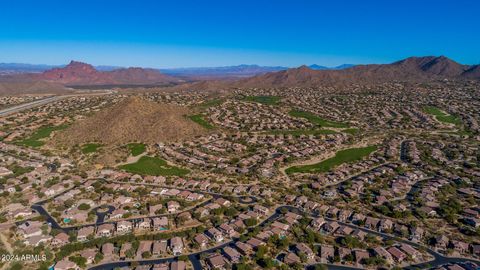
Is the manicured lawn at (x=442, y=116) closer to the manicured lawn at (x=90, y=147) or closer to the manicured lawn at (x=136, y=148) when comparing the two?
the manicured lawn at (x=136, y=148)

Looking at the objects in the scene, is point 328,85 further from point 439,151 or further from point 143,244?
point 143,244

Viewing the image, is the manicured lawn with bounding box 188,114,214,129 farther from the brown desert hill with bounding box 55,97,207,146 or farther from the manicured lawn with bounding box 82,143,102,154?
the manicured lawn with bounding box 82,143,102,154

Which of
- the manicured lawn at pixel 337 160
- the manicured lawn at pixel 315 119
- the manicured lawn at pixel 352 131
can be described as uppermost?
the manicured lawn at pixel 315 119

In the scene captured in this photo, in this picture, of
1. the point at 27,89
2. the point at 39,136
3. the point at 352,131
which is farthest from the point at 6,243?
the point at 27,89

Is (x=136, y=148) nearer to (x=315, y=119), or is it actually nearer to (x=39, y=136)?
(x=39, y=136)

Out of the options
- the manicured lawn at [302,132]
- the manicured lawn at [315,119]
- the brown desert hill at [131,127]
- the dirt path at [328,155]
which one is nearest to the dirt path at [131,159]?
the brown desert hill at [131,127]

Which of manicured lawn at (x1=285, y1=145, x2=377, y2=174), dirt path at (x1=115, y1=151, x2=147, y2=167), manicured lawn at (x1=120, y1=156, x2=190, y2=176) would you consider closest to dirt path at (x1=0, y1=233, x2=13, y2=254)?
manicured lawn at (x1=120, y1=156, x2=190, y2=176)
